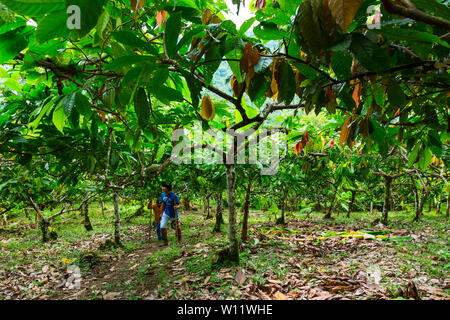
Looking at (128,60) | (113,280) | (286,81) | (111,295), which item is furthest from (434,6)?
(113,280)

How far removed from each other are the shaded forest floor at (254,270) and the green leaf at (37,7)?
288 cm

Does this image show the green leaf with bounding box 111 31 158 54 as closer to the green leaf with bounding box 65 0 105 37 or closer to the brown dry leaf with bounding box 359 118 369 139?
the green leaf with bounding box 65 0 105 37

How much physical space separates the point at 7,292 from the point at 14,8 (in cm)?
489

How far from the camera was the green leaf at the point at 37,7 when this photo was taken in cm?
54

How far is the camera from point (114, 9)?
1.08 m

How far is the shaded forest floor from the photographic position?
2746 millimetres

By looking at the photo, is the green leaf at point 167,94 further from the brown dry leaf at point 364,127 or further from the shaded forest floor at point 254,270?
the shaded forest floor at point 254,270

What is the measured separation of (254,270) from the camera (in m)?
3.42

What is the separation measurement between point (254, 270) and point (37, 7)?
3.53 m

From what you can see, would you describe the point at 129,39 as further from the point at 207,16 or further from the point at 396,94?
the point at 396,94

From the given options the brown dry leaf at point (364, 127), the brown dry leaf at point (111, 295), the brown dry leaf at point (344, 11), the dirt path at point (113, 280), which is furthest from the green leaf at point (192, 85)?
the brown dry leaf at point (111, 295)
